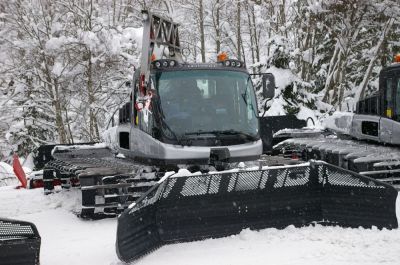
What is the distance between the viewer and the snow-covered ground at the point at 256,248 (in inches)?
225

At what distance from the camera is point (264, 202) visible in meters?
6.83

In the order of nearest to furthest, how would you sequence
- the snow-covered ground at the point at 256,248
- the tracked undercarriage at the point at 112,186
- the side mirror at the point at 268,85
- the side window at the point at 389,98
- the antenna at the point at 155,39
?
the snow-covered ground at the point at 256,248
the tracked undercarriage at the point at 112,186
the antenna at the point at 155,39
the side mirror at the point at 268,85
the side window at the point at 389,98

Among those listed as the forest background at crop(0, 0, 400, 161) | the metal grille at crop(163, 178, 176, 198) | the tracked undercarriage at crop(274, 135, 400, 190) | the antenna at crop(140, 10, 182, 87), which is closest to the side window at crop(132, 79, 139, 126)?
the antenna at crop(140, 10, 182, 87)

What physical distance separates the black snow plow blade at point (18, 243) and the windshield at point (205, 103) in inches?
140

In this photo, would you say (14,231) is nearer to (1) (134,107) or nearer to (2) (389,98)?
(1) (134,107)

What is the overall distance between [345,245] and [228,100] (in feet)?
10.9

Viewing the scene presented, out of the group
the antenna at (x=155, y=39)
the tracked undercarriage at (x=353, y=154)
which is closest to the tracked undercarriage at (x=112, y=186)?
the antenna at (x=155, y=39)

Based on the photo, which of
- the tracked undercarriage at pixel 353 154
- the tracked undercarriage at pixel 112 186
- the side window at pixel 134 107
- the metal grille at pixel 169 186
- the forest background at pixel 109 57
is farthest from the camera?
the forest background at pixel 109 57

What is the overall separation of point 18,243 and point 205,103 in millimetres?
4139

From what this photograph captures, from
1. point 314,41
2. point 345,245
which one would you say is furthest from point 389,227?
point 314,41

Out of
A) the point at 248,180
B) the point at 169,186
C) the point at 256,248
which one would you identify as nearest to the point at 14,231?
the point at 169,186

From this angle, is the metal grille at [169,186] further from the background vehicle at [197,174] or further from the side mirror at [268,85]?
the side mirror at [268,85]

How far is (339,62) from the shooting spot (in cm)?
2427

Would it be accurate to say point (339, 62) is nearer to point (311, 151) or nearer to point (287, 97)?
point (287, 97)
